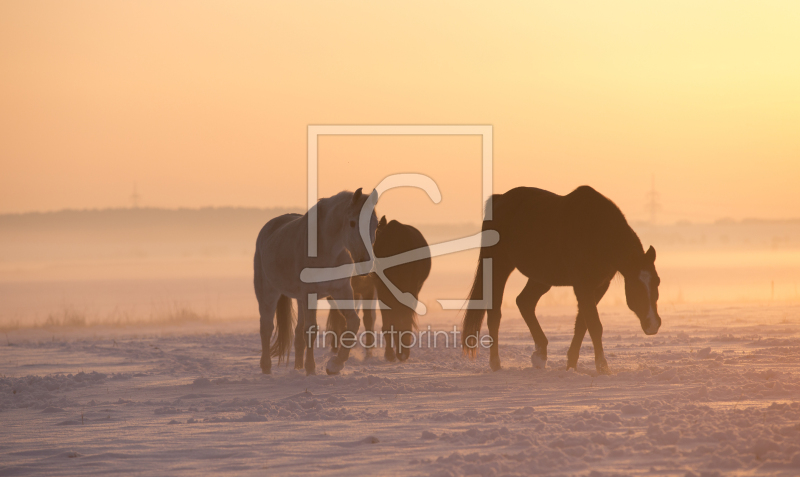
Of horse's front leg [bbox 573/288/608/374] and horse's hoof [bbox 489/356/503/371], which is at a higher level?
horse's front leg [bbox 573/288/608/374]

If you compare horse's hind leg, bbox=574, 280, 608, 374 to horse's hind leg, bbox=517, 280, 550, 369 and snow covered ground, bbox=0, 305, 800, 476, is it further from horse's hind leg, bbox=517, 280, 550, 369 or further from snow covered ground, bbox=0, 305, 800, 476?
horse's hind leg, bbox=517, 280, 550, 369

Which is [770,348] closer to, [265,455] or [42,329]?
[265,455]

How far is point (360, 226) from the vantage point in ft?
26.8

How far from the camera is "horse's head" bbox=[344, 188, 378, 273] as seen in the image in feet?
26.7

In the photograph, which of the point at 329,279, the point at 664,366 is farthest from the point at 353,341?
the point at 664,366

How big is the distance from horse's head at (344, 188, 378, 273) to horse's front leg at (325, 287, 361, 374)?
0.51 metres

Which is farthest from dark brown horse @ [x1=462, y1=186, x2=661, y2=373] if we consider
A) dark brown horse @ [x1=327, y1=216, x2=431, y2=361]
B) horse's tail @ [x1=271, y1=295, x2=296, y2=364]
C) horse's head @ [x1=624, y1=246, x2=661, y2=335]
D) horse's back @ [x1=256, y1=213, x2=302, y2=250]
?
horse's back @ [x1=256, y1=213, x2=302, y2=250]

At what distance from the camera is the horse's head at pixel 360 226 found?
8.13 metres

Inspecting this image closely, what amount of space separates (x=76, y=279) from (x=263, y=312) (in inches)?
1575

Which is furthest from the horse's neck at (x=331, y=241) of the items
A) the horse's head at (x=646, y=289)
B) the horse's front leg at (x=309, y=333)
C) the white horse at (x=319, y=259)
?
the horse's head at (x=646, y=289)

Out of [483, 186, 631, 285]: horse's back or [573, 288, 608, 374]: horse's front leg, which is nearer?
[573, 288, 608, 374]: horse's front leg

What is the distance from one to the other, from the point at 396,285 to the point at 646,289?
3687mm

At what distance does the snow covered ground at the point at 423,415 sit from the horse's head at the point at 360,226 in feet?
4.67

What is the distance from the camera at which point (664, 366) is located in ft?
27.4
